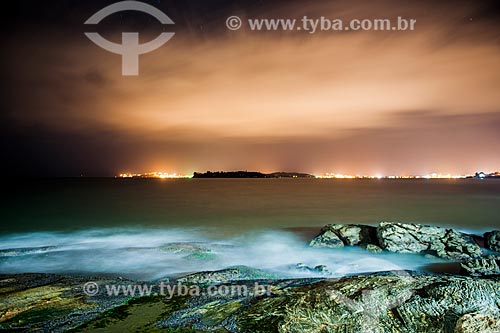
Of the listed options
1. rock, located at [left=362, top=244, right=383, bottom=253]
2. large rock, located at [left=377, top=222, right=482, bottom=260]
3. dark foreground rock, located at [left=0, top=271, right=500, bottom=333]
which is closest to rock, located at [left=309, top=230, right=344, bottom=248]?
rock, located at [left=362, top=244, right=383, bottom=253]

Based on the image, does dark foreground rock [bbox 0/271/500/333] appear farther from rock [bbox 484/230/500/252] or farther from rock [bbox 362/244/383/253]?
rock [bbox 484/230/500/252]

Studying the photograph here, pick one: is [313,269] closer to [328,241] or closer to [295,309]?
[328,241]

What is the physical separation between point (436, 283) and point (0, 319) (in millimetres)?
8136

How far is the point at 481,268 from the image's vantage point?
9148mm

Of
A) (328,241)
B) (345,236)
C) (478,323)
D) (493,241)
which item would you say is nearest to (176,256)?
(328,241)

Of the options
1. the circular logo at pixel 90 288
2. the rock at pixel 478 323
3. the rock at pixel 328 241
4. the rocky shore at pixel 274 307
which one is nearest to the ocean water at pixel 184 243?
the rock at pixel 328 241

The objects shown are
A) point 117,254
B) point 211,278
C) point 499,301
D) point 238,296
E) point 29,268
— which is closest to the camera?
point 499,301

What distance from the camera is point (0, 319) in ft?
19.8

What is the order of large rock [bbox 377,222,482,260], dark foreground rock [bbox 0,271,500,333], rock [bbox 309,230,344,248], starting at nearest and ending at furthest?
1. dark foreground rock [bbox 0,271,500,333]
2. large rock [bbox 377,222,482,260]
3. rock [bbox 309,230,344,248]

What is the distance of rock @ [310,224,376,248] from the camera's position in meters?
14.0

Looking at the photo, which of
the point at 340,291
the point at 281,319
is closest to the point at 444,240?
the point at 340,291

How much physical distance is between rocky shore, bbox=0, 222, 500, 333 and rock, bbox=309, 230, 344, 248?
6.77 metres

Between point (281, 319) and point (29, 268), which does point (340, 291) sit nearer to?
point (281, 319)

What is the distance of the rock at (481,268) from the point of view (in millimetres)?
9016
